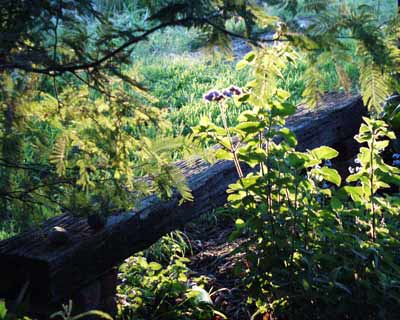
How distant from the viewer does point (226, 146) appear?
120 inches

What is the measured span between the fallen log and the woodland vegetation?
0.11 meters

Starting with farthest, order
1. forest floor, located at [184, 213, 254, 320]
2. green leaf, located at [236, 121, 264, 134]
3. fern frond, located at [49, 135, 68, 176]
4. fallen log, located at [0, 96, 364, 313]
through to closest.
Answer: forest floor, located at [184, 213, 254, 320], green leaf, located at [236, 121, 264, 134], fallen log, located at [0, 96, 364, 313], fern frond, located at [49, 135, 68, 176]

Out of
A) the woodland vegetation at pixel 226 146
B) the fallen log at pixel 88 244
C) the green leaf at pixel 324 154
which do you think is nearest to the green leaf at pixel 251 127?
the woodland vegetation at pixel 226 146

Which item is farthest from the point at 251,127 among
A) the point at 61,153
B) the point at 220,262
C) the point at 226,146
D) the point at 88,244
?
the point at 220,262

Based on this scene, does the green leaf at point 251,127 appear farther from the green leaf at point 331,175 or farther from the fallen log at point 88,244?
the fallen log at point 88,244

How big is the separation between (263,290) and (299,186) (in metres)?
0.49

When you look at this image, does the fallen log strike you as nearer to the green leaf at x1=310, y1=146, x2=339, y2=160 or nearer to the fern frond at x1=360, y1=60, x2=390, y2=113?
Answer: the green leaf at x1=310, y1=146, x2=339, y2=160

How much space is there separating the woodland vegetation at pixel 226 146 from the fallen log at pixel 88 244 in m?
0.11

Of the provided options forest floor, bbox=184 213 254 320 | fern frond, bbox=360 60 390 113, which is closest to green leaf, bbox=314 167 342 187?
forest floor, bbox=184 213 254 320

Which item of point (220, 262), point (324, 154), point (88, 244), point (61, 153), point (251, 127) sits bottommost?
point (220, 262)

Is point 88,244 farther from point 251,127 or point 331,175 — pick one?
point 331,175

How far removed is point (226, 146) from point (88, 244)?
2.40 ft

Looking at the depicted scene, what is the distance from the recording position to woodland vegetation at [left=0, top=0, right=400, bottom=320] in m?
1.98

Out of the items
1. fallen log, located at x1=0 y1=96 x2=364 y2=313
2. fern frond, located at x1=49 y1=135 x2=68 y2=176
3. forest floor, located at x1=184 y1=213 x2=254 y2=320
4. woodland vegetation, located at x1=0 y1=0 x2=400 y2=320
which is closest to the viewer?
woodland vegetation, located at x1=0 y1=0 x2=400 y2=320
